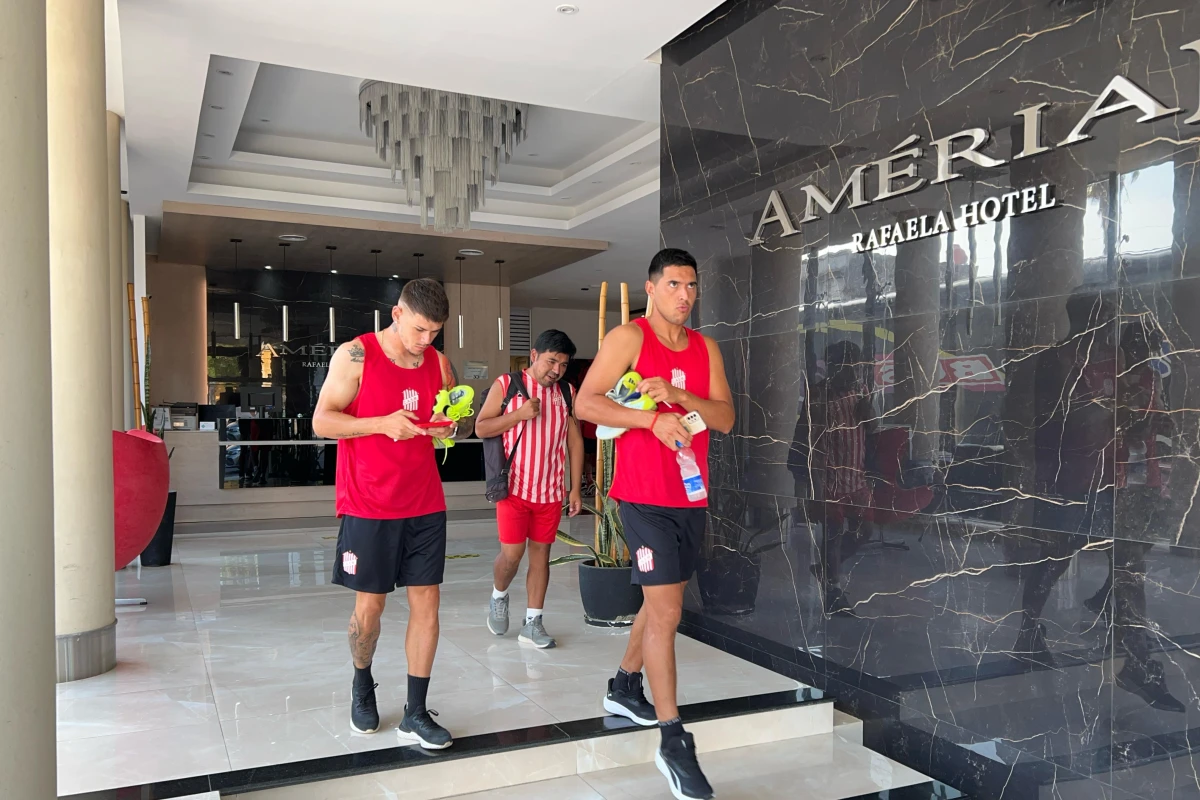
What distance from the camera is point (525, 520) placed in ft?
15.2

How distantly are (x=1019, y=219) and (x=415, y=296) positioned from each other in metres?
1.99

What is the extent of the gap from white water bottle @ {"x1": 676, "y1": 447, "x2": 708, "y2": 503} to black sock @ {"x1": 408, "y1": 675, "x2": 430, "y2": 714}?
3.67 ft

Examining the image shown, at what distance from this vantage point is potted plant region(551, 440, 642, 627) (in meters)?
4.94

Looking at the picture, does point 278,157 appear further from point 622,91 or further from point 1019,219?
point 1019,219

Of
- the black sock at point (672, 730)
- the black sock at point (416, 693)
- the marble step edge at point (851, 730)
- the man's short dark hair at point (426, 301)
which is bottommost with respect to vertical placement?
the marble step edge at point (851, 730)

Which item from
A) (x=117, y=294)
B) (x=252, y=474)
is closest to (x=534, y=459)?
(x=117, y=294)

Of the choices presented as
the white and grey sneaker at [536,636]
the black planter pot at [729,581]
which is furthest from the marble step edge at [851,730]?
the white and grey sneaker at [536,636]

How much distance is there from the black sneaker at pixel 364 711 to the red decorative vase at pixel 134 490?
8.89ft

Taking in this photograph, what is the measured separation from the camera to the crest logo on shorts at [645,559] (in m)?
3.03

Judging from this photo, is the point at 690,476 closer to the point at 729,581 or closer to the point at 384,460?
the point at 384,460

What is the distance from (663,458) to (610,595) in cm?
207

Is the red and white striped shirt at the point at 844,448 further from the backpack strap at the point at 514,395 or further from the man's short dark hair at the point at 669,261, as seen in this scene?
the backpack strap at the point at 514,395

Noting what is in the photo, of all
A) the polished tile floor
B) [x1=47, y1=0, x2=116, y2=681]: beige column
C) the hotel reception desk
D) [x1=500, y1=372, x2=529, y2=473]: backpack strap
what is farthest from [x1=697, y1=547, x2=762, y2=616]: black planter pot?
the hotel reception desk

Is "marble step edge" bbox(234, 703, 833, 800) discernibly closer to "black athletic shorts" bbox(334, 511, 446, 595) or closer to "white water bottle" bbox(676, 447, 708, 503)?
"black athletic shorts" bbox(334, 511, 446, 595)
